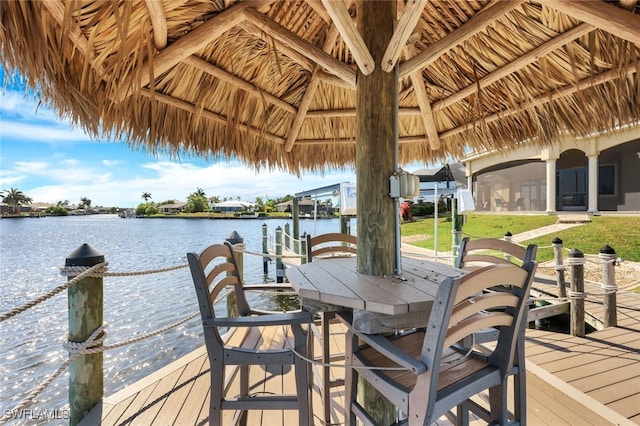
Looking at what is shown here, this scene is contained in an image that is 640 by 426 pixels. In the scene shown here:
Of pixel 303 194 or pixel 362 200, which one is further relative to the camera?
pixel 303 194

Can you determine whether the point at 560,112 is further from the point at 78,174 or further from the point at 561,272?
the point at 78,174

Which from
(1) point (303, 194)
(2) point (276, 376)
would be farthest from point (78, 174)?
(2) point (276, 376)

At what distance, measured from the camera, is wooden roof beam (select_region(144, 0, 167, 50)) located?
1.32 m

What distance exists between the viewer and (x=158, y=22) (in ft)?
4.66

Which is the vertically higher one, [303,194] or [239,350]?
[303,194]

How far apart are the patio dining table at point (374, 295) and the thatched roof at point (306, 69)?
0.95 meters

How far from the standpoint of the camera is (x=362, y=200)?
147cm

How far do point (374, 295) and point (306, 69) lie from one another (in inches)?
77.4

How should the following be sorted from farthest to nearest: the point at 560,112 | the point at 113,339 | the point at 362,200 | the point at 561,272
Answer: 1. the point at 113,339
2. the point at 561,272
3. the point at 560,112
4. the point at 362,200

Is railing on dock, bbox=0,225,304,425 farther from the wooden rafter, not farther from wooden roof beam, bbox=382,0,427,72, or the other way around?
wooden roof beam, bbox=382,0,427,72

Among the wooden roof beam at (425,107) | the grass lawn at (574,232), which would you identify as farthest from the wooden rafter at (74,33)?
the grass lawn at (574,232)

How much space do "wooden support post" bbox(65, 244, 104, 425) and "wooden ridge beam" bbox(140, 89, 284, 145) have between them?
1008mm

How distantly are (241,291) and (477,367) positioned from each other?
118cm

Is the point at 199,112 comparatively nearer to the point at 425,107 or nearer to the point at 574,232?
the point at 425,107
